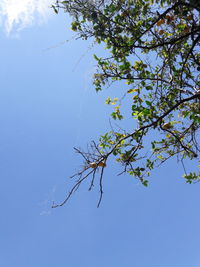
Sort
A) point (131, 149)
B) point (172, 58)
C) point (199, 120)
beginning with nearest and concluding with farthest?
point (199, 120) < point (131, 149) < point (172, 58)

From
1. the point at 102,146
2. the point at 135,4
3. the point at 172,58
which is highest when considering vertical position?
the point at 135,4

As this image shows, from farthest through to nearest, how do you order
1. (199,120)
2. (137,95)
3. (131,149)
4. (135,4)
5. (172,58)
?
(172,58) → (135,4) → (137,95) → (131,149) → (199,120)

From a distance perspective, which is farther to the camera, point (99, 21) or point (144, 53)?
point (144, 53)

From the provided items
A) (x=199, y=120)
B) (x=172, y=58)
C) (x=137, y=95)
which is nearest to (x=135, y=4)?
(x=172, y=58)

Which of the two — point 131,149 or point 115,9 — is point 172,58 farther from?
point 131,149

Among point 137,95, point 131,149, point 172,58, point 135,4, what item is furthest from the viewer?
point 172,58

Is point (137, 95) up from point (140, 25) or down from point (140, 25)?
down

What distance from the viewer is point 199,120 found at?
3.90 m

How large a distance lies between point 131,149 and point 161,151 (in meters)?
1.37

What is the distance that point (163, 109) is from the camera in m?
5.55

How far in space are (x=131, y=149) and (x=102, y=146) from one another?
0.62 metres

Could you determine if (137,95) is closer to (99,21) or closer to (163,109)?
(163,109)

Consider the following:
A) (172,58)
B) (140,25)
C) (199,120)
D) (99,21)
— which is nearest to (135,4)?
(140,25)

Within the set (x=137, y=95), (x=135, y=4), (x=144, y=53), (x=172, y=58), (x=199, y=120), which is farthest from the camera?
(x=144, y=53)
